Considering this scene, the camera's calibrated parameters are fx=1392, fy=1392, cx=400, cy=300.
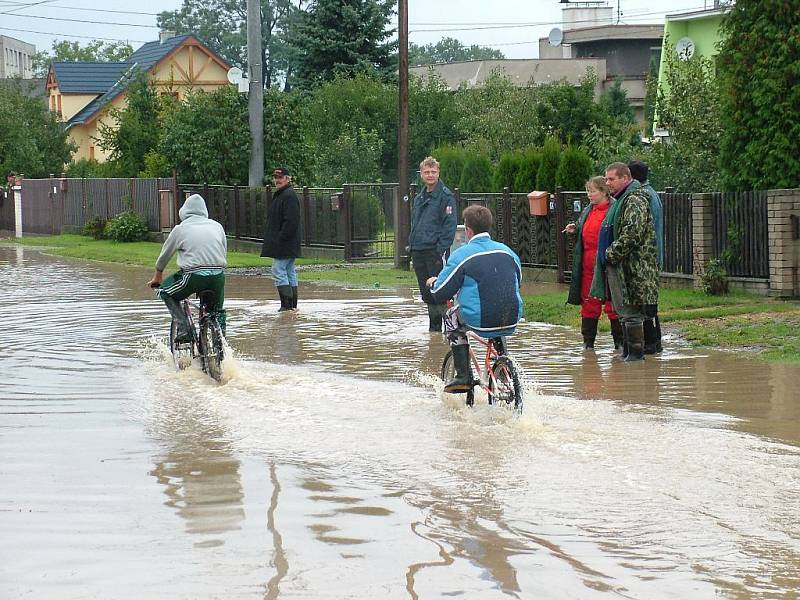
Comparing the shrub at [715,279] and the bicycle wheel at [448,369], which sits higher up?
the shrub at [715,279]

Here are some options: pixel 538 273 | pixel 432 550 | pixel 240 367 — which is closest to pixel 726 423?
pixel 432 550

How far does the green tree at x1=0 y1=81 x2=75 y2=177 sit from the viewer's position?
50156mm

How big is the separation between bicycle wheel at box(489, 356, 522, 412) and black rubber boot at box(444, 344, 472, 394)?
0.23m

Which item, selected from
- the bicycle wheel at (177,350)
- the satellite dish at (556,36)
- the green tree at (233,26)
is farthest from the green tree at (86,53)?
the bicycle wheel at (177,350)

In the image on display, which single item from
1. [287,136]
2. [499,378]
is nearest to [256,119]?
[287,136]

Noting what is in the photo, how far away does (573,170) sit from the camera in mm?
23734

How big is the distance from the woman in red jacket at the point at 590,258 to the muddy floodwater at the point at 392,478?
1.28 ft

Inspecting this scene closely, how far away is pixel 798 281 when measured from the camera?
1716 cm

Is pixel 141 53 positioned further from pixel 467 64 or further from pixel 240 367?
pixel 240 367

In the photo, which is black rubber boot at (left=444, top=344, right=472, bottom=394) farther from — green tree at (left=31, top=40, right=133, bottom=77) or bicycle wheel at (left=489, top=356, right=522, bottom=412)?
green tree at (left=31, top=40, right=133, bottom=77)

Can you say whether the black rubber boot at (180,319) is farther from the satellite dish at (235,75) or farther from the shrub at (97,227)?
the shrub at (97,227)

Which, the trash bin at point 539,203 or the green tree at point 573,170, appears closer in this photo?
the trash bin at point 539,203

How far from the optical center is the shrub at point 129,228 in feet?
120

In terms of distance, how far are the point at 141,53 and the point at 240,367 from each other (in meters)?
65.0
